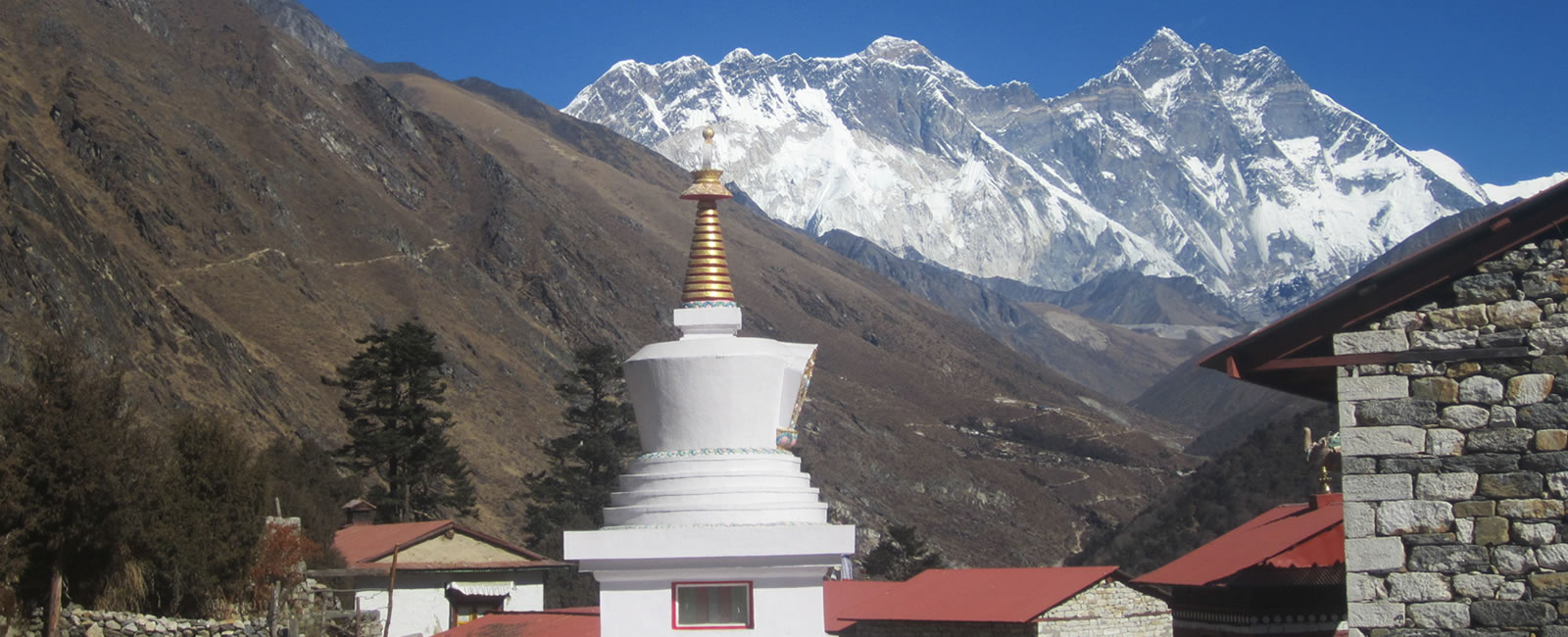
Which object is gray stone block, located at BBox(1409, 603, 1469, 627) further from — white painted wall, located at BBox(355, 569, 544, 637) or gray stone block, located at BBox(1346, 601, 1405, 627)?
white painted wall, located at BBox(355, 569, 544, 637)

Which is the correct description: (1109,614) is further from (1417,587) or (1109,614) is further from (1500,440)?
(1500,440)

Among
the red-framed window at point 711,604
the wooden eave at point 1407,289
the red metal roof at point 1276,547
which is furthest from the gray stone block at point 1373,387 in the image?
the red-framed window at point 711,604

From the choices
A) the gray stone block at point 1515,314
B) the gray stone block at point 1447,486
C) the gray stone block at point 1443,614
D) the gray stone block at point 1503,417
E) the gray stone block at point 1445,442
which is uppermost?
the gray stone block at point 1515,314

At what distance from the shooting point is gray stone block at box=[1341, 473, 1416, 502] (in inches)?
445

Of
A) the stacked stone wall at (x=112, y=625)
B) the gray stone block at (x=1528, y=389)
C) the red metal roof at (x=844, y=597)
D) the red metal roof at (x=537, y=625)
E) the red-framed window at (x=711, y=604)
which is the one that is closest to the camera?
the gray stone block at (x=1528, y=389)

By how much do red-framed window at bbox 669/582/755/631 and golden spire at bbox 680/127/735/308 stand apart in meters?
3.20

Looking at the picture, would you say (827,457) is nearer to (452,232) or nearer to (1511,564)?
(452,232)

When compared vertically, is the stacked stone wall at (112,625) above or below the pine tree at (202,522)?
below

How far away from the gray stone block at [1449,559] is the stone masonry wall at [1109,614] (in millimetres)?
15817

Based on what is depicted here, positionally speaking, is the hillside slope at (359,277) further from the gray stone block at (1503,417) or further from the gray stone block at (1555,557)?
the gray stone block at (1555,557)

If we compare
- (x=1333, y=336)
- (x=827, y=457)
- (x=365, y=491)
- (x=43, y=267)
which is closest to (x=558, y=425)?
(x=827, y=457)

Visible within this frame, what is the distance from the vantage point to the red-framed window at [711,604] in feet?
58.6

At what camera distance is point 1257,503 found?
68062mm

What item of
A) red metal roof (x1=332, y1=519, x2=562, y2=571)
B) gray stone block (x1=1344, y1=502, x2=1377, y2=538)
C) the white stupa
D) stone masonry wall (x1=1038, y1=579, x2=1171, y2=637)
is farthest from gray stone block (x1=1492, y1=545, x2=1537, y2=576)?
red metal roof (x1=332, y1=519, x2=562, y2=571)
